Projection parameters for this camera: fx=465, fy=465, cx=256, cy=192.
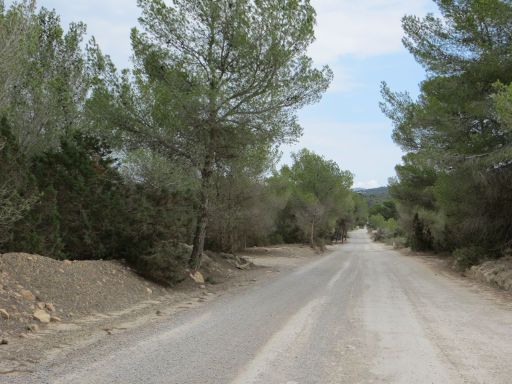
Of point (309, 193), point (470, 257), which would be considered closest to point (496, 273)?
point (470, 257)

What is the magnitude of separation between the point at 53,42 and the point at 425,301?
13.7m

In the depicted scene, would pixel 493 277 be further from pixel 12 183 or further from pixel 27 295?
pixel 12 183

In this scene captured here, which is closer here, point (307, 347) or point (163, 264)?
point (307, 347)

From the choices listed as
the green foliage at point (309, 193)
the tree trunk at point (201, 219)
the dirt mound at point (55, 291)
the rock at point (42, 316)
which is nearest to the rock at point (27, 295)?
the dirt mound at point (55, 291)

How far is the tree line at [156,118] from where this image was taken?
41.3ft

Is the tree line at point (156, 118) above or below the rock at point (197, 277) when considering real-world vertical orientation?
above

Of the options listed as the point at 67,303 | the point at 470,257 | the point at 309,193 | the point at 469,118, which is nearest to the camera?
the point at 67,303

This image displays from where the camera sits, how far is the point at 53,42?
1510cm

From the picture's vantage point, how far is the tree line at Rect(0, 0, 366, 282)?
41.3ft

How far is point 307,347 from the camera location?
6.58 meters

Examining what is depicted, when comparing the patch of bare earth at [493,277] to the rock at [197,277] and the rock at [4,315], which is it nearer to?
the rock at [197,277]

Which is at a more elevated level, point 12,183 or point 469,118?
point 469,118

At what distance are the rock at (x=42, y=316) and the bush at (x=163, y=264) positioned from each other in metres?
4.43

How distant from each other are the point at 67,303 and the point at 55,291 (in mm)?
354
